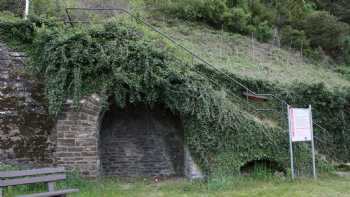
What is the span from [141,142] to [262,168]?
311 centimetres

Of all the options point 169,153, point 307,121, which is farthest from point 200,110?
point 307,121

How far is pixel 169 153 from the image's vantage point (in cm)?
953

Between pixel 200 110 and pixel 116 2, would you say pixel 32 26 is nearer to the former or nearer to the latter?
pixel 200 110

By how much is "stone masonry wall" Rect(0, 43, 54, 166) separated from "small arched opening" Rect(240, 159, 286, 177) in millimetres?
4549

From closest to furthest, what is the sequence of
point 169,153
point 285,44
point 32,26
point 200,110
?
point 200,110 < point 32,26 < point 169,153 < point 285,44

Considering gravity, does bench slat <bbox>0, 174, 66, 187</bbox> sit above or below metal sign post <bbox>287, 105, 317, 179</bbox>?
below

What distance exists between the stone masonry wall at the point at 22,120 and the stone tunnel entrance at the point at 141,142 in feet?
5.00

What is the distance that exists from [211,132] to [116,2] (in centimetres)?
1129

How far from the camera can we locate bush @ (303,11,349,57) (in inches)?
723

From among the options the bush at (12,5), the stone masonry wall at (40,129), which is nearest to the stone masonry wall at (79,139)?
the stone masonry wall at (40,129)

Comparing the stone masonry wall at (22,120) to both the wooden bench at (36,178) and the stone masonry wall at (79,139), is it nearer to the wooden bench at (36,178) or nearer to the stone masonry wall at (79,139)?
the stone masonry wall at (79,139)

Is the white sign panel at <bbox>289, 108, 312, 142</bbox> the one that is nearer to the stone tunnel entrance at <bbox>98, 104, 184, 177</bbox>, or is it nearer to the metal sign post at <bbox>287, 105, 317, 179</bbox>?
the metal sign post at <bbox>287, 105, 317, 179</bbox>

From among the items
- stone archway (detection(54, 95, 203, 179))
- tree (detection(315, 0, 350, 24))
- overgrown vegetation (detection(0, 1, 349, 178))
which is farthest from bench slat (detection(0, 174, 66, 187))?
tree (detection(315, 0, 350, 24))

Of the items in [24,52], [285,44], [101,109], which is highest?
[285,44]
